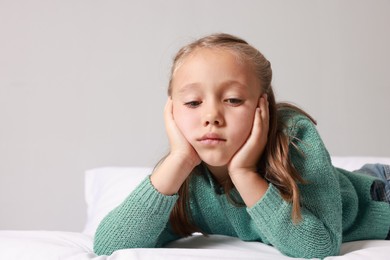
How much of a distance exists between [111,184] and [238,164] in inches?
30.9

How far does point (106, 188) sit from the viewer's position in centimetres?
174

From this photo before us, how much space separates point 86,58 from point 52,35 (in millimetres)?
145

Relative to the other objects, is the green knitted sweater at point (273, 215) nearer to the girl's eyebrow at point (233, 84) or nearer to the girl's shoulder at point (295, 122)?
the girl's shoulder at point (295, 122)

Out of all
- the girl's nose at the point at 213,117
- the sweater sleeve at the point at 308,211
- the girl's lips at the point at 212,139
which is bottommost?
the sweater sleeve at the point at 308,211

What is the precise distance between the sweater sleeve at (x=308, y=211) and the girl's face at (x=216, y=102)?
0.37ft

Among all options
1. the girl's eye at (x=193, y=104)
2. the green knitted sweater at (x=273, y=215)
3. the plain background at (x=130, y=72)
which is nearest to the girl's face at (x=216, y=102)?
the girl's eye at (x=193, y=104)

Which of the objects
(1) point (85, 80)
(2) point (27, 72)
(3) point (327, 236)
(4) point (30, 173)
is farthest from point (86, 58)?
(3) point (327, 236)

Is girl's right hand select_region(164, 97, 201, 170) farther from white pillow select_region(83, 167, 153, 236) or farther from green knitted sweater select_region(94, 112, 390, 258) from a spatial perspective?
white pillow select_region(83, 167, 153, 236)

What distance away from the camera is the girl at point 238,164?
1.02m

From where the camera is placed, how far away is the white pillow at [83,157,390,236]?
163 centimetres

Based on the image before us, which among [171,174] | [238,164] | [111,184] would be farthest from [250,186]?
[111,184]

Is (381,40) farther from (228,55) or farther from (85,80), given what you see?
(228,55)

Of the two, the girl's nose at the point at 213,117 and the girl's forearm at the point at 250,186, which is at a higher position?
the girl's nose at the point at 213,117

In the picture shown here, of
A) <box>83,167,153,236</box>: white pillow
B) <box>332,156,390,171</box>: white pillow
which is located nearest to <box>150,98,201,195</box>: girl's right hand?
<box>83,167,153,236</box>: white pillow
